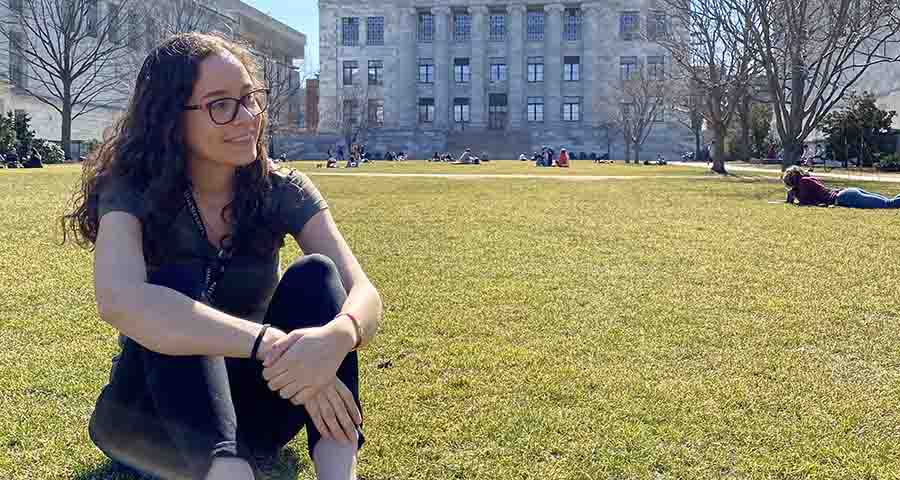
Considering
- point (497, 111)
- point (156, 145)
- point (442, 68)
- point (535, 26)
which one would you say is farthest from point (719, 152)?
point (535, 26)

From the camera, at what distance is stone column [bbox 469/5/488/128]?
243 ft

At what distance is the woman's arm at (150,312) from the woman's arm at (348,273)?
296mm

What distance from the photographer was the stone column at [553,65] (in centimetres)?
7344

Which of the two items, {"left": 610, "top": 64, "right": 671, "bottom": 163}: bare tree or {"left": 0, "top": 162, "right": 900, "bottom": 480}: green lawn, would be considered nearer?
{"left": 0, "top": 162, "right": 900, "bottom": 480}: green lawn

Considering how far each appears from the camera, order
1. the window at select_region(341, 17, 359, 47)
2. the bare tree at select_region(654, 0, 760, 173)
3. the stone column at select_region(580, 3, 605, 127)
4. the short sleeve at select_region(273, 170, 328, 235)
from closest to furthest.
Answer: the short sleeve at select_region(273, 170, 328, 235) < the bare tree at select_region(654, 0, 760, 173) < the stone column at select_region(580, 3, 605, 127) < the window at select_region(341, 17, 359, 47)

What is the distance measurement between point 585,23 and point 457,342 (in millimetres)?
72985

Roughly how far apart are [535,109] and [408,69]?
12601mm

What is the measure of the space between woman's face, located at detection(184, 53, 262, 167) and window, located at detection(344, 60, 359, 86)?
7608 cm

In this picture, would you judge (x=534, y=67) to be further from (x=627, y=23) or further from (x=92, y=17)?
(x=92, y=17)

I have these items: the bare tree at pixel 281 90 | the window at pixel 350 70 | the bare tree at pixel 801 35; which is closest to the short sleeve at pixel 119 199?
the bare tree at pixel 801 35

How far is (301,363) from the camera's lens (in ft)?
7.51

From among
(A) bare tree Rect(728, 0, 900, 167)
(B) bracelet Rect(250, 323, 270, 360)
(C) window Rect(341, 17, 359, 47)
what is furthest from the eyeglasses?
(C) window Rect(341, 17, 359, 47)

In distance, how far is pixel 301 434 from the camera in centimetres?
314

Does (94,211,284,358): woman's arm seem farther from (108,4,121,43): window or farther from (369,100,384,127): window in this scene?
(369,100,384,127): window
